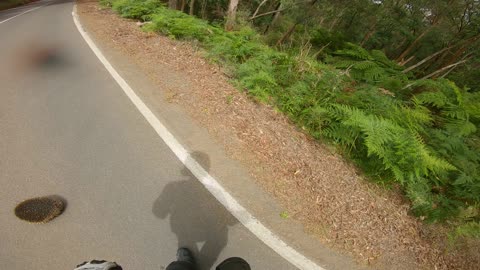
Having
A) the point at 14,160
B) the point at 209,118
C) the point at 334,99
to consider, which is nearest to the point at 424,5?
the point at 334,99

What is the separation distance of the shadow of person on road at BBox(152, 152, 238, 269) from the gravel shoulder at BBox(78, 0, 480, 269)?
79cm

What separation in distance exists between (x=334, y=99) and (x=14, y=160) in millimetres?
5669

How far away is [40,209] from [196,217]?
6.13 ft

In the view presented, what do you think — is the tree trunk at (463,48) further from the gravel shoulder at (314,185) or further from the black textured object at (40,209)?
the black textured object at (40,209)

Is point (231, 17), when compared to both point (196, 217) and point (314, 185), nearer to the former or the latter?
point (314, 185)

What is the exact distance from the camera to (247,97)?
5.54 meters

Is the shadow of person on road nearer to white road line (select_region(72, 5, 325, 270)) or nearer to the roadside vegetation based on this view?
white road line (select_region(72, 5, 325, 270))

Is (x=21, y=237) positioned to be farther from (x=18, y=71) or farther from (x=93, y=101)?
(x=18, y=71)

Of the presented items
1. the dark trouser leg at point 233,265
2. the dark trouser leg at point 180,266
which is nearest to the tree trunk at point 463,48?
the dark trouser leg at point 233,265

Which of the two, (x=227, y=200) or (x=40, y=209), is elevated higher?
(x=227, y=200)

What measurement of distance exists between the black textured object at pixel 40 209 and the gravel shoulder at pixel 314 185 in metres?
2.36

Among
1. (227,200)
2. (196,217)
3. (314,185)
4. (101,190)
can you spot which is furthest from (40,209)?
(314,185)

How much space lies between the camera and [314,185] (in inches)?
152

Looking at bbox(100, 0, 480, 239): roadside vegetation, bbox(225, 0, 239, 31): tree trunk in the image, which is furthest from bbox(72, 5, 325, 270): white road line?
bbox(225, 0, 239, 31): tree trunk
